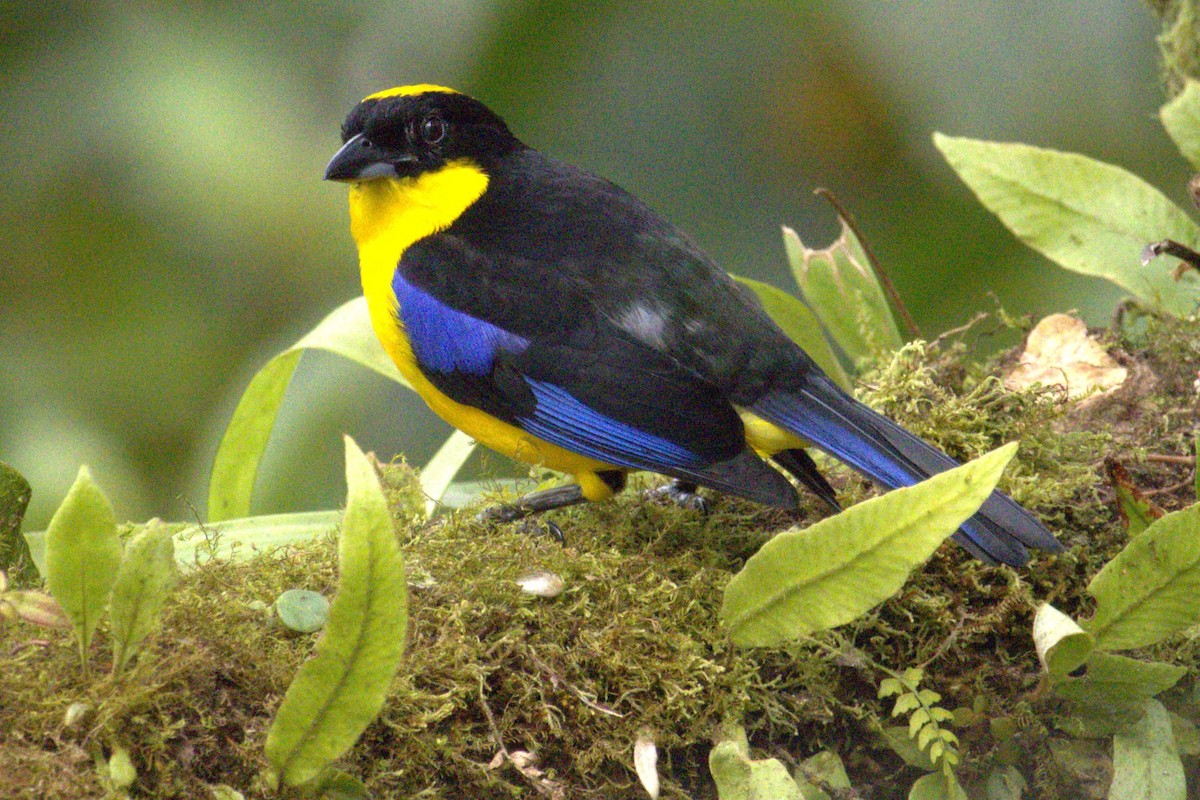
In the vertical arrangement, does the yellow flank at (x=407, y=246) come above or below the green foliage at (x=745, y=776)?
above

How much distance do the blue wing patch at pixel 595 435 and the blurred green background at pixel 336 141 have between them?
2262mm

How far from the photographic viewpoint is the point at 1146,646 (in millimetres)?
2189

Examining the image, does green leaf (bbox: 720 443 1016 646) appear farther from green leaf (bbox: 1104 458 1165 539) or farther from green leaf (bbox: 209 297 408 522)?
green leaf (bbox: 209 297 408 522)

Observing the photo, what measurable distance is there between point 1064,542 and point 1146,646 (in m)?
0.31

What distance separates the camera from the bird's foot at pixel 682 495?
108 inches

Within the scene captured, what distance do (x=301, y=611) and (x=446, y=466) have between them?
141cm

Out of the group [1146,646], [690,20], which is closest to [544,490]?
[1146,646]

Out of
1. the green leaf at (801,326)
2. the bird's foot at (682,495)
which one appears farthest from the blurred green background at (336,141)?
the bird's foot at (682,495)

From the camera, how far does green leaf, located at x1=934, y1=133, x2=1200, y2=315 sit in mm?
3080

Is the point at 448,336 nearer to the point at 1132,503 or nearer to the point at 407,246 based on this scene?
the point at 407,246

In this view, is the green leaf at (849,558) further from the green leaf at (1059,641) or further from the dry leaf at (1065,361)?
the dry leaf at (1065,361)

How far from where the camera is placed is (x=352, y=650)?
166 centimetres

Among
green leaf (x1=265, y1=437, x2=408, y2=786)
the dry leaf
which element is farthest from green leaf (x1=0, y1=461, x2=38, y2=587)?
the dry leaf

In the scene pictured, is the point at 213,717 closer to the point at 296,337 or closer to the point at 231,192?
the point at 296,337
